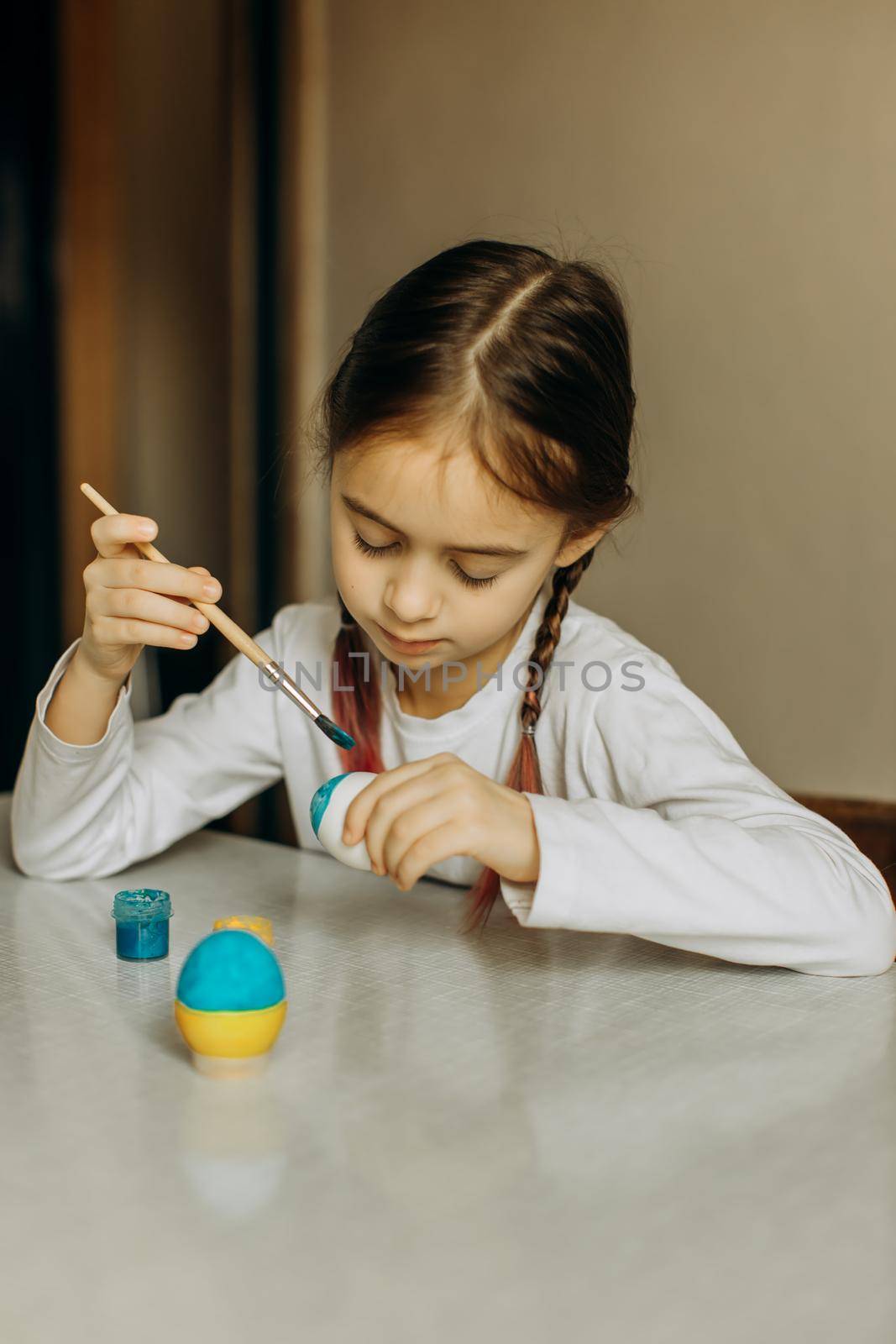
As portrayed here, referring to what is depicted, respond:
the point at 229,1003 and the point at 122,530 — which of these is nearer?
the point at 229,1003

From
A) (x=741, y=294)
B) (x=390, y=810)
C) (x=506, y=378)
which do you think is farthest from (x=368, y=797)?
(x=741, y=294)

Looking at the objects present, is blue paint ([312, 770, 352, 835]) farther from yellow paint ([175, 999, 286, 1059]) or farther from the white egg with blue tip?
yellow paint ([175, 999, 286, 1059])

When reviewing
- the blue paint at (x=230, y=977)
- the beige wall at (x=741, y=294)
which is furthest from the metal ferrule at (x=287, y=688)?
the beige wall at (x=741, y=294)

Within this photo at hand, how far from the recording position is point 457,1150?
562mm

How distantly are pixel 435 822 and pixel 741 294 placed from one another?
1394 mm

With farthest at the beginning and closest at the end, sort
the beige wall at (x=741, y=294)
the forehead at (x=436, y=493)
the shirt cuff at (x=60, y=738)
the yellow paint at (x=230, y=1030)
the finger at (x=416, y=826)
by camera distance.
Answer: the beige wall at (x=741, y=294) → the shirt cuff at (x=60, y=738) → the forehead at (x=436, y=493) → the finger at (x=416, y=826) → the yellow paint at (x=230, y=1030)

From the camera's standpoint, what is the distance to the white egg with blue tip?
0.75 meters

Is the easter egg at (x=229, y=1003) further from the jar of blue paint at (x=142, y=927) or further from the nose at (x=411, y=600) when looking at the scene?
the nose at (x=411, y=600)

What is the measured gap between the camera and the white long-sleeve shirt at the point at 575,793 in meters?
0.79

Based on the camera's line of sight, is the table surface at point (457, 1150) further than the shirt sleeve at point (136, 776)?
No

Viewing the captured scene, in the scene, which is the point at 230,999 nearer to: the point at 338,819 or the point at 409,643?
the point at 338,819

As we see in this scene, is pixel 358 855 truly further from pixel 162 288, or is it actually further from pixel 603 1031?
pixel 162 288

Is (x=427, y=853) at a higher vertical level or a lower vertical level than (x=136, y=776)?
higher

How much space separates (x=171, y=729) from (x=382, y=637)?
1.03 ft
